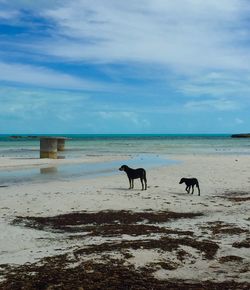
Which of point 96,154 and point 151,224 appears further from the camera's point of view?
point 96,154

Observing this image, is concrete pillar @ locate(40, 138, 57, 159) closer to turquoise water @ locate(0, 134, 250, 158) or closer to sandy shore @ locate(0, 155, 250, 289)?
turquoise water @ locate(0, 134, 250, 158)

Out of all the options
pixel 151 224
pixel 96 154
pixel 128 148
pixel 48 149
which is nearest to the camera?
pixel 151 224

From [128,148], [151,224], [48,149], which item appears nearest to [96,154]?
[48,149]

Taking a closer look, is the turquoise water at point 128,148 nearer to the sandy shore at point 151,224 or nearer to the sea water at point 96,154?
the sea water at point 96,154

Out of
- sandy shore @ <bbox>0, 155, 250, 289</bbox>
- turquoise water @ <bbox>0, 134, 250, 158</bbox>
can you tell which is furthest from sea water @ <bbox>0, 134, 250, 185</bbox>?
sandy shore @ <bbox>0, 155, 250, 289</bbox>

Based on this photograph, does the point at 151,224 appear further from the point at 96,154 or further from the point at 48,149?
the point at 96,154

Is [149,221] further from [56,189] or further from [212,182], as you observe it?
[212,182]

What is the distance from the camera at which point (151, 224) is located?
1166cm

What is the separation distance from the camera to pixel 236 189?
18984 millimetres

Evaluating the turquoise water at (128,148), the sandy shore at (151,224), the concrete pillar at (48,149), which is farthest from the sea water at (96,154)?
the sandy shore at (151,224)

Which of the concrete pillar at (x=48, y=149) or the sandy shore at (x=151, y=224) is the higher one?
the concrete pillar at (x=48, y=149)

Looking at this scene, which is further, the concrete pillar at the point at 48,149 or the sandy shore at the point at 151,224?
the concrete pillar at the point at 48,149

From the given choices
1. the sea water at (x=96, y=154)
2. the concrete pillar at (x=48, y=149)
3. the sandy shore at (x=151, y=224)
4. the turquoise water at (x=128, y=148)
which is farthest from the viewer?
the turquoise water at (x=128, y=148)

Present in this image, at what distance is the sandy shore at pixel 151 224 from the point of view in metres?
7.89
